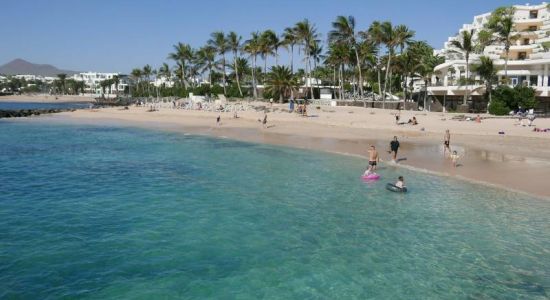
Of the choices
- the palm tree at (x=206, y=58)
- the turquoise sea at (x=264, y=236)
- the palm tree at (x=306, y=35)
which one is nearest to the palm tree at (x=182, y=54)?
the palm tree at (x=206, y=58)

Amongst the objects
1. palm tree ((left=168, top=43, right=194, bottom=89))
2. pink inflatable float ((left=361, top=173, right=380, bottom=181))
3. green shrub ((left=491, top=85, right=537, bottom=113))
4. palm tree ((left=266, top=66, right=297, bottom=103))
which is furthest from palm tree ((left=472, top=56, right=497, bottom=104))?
palm tree ((left=168, top=43, right=194, bottom=89))

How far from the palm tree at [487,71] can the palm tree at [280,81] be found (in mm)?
24316

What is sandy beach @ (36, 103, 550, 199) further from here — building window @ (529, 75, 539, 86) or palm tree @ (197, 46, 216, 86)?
palm tree @ (197, 46, 216, 86)

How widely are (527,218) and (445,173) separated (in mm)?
6856

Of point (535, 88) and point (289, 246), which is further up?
point (535, 88)

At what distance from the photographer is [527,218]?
14117 mm

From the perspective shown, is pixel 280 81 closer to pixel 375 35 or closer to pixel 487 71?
pixel 375 35

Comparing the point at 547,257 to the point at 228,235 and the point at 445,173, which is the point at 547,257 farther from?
the point at 445,173

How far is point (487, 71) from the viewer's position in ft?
159

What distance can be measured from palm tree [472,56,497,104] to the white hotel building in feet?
6.51

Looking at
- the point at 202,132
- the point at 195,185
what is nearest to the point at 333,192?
the point at 195,185

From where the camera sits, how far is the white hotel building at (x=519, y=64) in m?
51.2

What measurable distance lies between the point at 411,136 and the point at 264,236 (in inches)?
955

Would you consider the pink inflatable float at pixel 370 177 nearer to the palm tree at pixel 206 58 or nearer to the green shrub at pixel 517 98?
the green shrub at pixel 517 98
